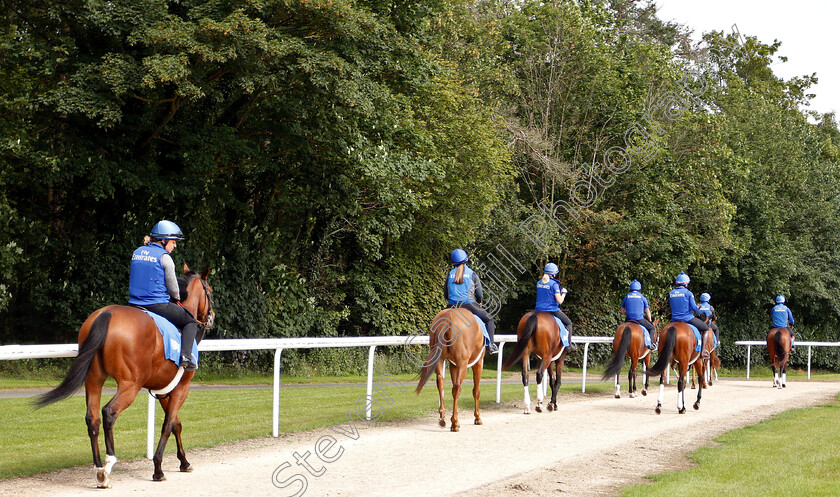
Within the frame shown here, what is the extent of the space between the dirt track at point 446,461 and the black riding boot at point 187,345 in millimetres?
1012

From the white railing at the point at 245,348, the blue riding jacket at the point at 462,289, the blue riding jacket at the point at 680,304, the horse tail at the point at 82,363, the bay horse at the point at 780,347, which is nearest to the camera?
the horse tail at the point at 82,363

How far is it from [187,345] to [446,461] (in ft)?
9.55

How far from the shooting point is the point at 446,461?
8570mm

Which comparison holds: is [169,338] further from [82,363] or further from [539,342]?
[539,342]


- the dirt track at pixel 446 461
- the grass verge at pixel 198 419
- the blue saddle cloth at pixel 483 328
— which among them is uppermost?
the blue saddle cloth at pixel 483 328

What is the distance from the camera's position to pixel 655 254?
101ft

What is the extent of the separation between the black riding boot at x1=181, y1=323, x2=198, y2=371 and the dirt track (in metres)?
1.01

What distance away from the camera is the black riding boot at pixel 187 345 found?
764 cm

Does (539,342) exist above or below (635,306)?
below

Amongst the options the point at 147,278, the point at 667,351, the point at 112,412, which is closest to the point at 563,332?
the point at 667,351

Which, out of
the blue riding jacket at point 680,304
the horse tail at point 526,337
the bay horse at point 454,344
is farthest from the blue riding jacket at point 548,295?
the bay horse at point 454,344

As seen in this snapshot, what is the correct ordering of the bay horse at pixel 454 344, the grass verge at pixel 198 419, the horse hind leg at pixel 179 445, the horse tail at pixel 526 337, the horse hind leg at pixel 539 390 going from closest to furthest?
the horse hind leg at pixel 179 445 → the grass verge at pixel 198 419 → the bay horse at pixel 454 344 → the horse hind leg at pixel 539 390 → the horse tail at pixel 526 337

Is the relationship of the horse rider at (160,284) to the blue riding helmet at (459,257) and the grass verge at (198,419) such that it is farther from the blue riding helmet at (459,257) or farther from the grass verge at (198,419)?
the blue riding helmet at (459,257)

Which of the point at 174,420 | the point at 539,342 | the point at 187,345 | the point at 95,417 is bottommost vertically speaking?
the point at 174,420
